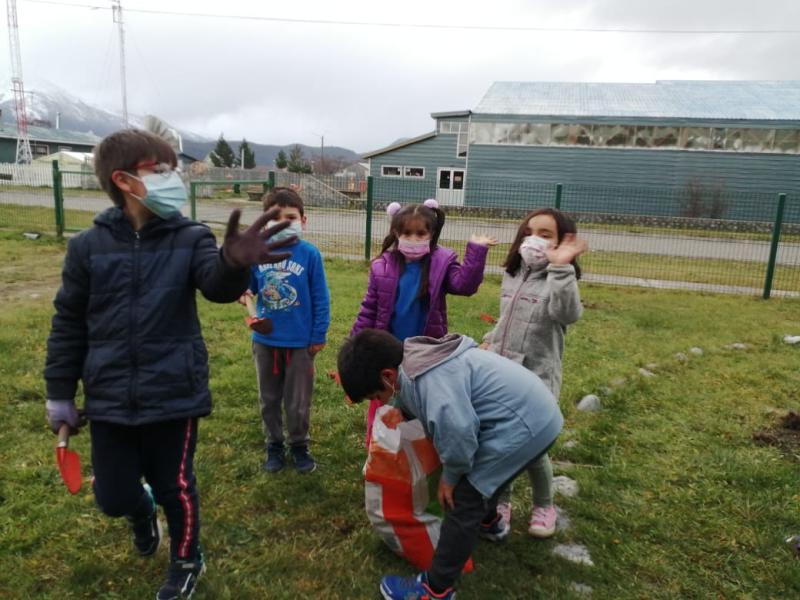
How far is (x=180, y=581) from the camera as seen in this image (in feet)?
7.73

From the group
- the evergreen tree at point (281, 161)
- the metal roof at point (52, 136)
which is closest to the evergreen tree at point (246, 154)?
the evergreen tree at point (281, 161)

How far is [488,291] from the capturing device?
9086 mm

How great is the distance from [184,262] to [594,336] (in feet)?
17.6

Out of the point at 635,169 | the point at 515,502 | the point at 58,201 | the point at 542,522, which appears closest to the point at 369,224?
the point at 58,201

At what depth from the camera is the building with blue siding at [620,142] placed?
2533 cm

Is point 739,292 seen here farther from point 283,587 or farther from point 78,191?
point 78,191

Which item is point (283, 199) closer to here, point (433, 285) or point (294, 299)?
point (294, 299)

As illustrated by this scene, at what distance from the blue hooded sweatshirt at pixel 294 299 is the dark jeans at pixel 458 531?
131cm

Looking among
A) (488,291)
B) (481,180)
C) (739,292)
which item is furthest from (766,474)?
(481,180)

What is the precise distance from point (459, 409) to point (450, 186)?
93.1 ft

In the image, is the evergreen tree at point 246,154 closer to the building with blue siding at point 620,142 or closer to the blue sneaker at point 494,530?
the building with blue siding at point 620,142

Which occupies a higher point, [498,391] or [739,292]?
[498,391]

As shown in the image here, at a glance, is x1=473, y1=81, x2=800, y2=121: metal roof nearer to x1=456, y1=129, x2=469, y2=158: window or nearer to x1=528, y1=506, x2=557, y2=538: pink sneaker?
x1=456, y1=129, x2=469, y2=158: window

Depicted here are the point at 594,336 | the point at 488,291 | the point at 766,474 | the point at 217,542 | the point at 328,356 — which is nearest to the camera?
the point at 217,542
